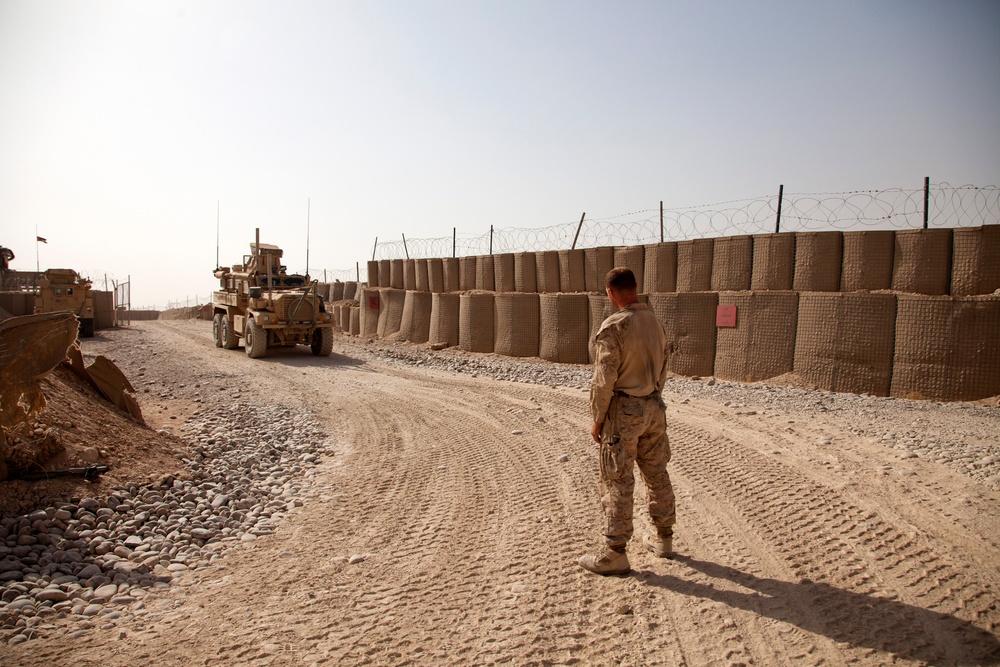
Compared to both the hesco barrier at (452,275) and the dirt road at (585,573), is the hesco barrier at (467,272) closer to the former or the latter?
the hesco barrier at (452,275)

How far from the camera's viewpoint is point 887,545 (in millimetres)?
3354

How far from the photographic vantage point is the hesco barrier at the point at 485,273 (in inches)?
562

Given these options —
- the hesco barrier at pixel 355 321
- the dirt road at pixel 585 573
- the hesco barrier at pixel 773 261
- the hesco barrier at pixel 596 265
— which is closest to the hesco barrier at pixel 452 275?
the hesco barrier at pixel 596 265

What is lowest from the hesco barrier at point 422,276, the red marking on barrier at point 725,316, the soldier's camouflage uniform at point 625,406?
the soldier's camouflage uniform at point 625,406

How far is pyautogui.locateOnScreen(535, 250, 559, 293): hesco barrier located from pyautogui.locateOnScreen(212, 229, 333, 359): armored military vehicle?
16.4 ft

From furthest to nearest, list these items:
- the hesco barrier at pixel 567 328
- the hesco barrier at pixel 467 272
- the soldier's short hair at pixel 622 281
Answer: the hesco barrier at pixel 467 272, the hesco barrier at pixel 567 328, the soldier's short hair at pixel 622 281

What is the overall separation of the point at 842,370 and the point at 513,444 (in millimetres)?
5164

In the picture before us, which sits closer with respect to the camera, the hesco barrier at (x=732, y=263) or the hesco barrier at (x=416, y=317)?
the hesco barrier at (x=732, y=263)

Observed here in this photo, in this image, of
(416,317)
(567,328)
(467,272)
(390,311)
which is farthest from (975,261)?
(390,311)

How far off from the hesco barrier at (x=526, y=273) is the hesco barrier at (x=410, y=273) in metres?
4.55

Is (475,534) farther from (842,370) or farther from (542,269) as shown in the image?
(542,269)

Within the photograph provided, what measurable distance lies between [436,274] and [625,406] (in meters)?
13.2

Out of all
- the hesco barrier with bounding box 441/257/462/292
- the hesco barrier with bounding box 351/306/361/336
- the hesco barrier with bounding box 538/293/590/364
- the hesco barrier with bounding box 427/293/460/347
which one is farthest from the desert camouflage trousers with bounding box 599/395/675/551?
the hesco barrier with bounding box 351/306/361/336

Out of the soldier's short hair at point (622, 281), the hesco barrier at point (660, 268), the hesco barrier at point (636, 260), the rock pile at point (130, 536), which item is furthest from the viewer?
the hesco barrier at point (636, 260)
